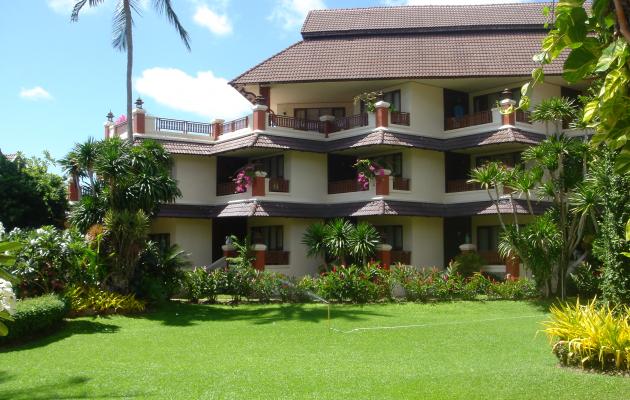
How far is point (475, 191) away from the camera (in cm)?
2581

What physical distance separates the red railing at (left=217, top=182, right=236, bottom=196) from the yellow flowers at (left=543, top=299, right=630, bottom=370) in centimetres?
1889

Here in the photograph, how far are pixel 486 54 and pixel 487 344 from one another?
1692 cm

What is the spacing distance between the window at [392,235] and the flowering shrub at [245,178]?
562 cm

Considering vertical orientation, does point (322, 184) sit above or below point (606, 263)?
above

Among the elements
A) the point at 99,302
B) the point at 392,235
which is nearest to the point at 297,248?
the point at 392,235

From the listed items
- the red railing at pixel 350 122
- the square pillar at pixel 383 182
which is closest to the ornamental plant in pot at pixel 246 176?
the red railing at pixel 350 122

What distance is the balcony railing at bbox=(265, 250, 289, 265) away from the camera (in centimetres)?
2667

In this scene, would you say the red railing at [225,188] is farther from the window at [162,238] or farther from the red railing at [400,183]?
the red railing at [400,183]

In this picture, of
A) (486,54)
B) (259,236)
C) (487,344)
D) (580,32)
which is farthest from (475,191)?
(580,32)

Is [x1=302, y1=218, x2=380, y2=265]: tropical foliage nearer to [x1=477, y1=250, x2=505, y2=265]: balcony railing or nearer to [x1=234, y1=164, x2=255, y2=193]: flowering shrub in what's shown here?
[x1=234, y1=164, x2=255, y2=193]: flowering shrub

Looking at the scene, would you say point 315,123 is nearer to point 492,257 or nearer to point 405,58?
point 405,58

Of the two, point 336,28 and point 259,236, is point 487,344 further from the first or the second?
point 336,28

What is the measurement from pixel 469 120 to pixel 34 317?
18.1m

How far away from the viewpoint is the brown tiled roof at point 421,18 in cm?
2956
